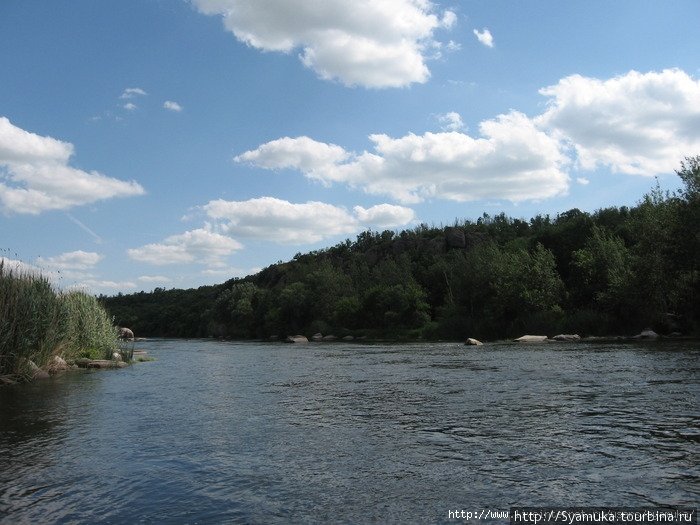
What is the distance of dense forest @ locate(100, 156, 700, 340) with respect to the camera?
5725cm

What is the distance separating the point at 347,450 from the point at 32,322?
20957 mm

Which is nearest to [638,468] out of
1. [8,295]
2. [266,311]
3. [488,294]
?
[8,295]

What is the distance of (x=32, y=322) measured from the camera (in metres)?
26.6

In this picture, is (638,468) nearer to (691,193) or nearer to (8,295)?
(8,295)

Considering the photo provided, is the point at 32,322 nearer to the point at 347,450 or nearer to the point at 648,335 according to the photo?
the point at 347,450

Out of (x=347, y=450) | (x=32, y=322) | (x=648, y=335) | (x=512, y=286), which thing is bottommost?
(x=347, y=450)

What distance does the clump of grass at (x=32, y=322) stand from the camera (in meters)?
25.7

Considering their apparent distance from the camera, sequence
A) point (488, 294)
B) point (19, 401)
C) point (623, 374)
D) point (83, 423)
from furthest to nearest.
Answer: point (488, 294) → point (623, 374) → point (19, 401) → point (83, 423)

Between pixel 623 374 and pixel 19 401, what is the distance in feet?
81.6

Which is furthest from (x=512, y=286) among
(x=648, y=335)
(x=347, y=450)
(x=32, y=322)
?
(x=347, y=450)

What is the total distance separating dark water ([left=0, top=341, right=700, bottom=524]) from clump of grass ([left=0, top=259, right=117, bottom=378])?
112 inches

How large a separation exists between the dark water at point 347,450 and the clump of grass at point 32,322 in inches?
112

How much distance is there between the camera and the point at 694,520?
7.47 meters

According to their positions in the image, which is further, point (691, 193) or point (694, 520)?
point (691, 193)
